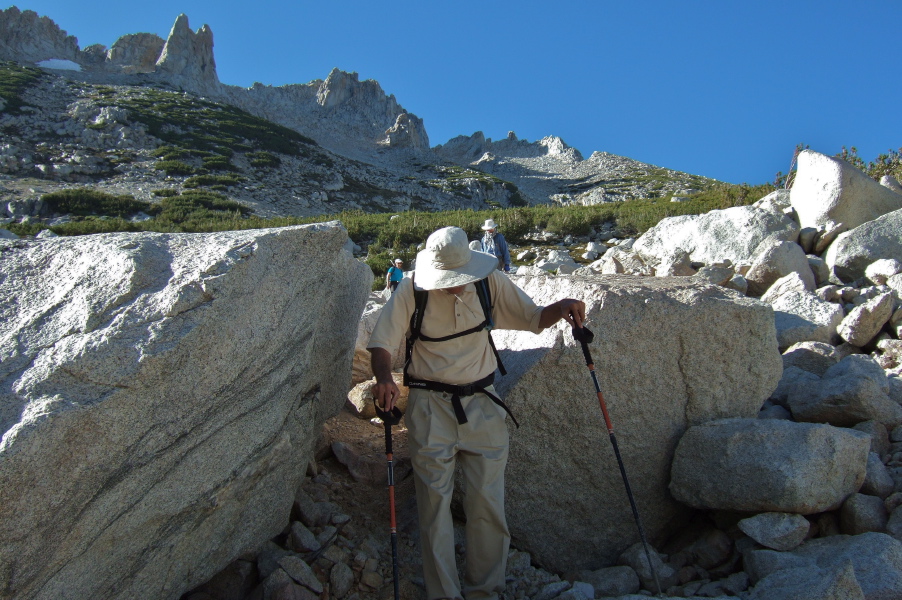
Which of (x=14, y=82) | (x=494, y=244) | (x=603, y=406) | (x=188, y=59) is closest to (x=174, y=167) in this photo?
(x=14, y=82)

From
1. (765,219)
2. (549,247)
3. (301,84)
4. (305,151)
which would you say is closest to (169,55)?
(301,84)

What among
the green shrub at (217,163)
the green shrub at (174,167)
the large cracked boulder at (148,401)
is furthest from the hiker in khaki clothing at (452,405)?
the green shrub at (217,163)

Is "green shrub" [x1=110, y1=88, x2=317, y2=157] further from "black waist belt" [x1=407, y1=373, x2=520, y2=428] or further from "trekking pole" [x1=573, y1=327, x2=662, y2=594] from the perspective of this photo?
"trekking pole" [x1=573, y1=327, x2=662, y2=594]

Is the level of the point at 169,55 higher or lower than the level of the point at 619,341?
higher

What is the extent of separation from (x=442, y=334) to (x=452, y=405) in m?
0.52

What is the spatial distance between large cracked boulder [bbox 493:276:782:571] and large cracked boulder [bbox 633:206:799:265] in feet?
27.5

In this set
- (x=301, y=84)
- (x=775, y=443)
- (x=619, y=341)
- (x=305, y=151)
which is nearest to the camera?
(x=775, y=443)

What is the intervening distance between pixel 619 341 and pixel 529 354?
76 centimetres

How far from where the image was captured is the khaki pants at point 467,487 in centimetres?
405

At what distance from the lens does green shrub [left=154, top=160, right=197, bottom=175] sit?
159 ft

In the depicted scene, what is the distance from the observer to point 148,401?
3178mm

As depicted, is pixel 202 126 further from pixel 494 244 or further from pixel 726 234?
pixel 726 234

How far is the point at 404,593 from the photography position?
Result: 167 inches

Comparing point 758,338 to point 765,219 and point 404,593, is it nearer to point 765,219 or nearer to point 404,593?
point 404,593
